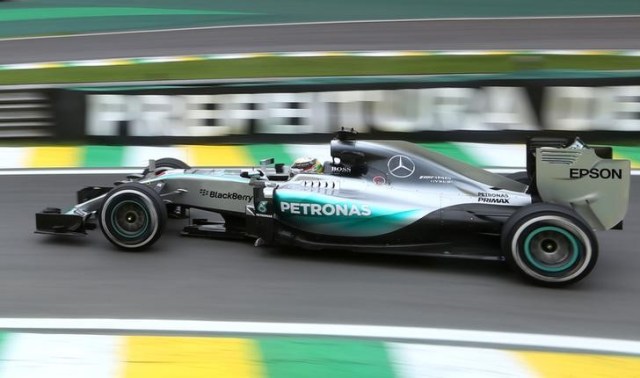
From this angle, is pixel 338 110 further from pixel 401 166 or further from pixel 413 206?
pixel 413 206

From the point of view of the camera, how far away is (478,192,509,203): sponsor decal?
496 centimetres

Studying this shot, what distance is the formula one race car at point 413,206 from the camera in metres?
4.72

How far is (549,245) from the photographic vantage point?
4.71m

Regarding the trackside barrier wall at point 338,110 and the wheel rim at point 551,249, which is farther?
the trackside barrier wall at point 338,110

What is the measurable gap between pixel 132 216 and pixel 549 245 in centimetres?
323

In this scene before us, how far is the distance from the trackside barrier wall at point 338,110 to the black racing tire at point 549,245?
4178 mm

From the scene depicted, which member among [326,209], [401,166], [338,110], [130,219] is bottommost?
[130,219]

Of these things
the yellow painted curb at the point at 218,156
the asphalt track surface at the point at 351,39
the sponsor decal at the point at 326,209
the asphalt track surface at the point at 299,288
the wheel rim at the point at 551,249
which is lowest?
the asphalt track surface at the point at 299,288

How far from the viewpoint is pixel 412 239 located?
502 cm

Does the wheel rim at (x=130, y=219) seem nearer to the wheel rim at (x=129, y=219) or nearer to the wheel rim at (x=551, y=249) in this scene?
the wheel rim at (x=129, y=219)

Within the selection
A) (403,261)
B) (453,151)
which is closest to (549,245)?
(403,261)

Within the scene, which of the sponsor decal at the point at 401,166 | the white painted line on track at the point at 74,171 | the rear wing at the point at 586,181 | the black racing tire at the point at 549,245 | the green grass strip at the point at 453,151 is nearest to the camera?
the black racing tire at the point at 549,245

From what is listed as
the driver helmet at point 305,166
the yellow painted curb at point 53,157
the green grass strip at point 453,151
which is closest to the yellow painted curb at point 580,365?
the driver helmet at point 305,166

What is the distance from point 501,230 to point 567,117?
4.32 metres
